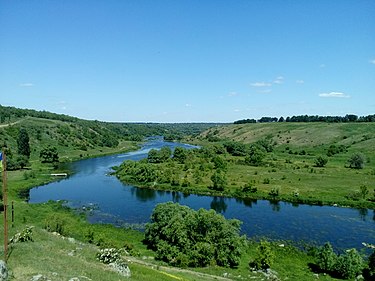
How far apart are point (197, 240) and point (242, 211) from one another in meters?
29.2

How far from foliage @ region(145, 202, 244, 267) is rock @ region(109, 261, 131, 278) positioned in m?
13.1

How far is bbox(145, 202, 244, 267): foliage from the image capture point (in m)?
40.6

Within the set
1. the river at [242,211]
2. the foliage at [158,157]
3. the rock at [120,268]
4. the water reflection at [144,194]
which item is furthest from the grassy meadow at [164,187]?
the foliage at [158,157]

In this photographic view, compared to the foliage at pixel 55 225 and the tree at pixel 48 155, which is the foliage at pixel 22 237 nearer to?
the foliage at pixel 55 225

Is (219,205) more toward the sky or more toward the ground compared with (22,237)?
more toward the ground

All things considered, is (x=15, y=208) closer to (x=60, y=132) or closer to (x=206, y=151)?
(x=206, y=151)

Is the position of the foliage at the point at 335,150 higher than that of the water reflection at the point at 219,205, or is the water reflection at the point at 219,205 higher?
the foliage at the point at 335,150

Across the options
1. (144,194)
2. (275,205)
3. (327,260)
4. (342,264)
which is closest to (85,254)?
(327,260)

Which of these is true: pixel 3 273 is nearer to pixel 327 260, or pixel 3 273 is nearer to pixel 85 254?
pixel 85 254

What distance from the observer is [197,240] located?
139ft

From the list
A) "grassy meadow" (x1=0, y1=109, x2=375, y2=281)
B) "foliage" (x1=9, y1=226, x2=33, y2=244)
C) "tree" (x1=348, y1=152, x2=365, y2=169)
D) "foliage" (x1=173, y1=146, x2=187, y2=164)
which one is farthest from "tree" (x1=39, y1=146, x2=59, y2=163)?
"tree" (x1=348, y1=152, x2=365, y2=169)

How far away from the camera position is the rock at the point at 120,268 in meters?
26.7

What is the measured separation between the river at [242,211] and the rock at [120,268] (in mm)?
30987

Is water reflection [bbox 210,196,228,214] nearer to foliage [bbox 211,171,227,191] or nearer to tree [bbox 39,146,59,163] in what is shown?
foliage [bbox 211,171,227,191]
